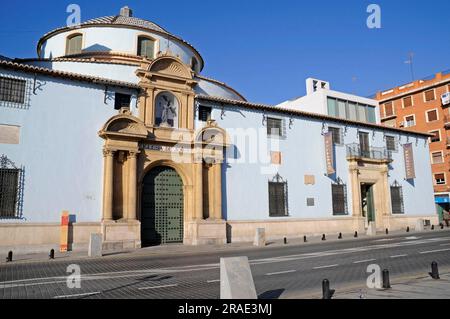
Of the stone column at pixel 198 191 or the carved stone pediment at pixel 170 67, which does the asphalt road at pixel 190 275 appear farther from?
the carved stone pediment at pixel 170 67

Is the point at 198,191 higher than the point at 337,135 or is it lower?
lower

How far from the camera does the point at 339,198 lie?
27.4 meters

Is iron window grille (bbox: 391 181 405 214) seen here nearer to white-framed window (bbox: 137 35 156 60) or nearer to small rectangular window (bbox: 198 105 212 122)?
small rectangular window (bbox: 198 105 212 122)

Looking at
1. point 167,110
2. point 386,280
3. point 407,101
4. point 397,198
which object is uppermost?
point 407,101

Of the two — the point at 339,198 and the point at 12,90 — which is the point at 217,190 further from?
the point at 12,90

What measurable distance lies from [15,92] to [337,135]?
71.0ft

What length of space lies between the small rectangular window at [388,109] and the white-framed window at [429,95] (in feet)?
15.8

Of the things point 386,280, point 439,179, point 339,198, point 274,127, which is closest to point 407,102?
point 439,179

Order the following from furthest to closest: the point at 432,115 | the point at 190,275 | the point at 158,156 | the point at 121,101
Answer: the point at 432,115
the point at 158,156
the point at 121,101
the point at 190,275

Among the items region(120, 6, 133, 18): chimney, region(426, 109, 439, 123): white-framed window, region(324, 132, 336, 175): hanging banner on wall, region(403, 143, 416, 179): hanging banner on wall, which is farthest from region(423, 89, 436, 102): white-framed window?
region(120, 6, 133, 18): chimney

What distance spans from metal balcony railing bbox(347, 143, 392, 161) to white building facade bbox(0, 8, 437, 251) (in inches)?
4.5

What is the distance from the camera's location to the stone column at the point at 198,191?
2057 centimetres
